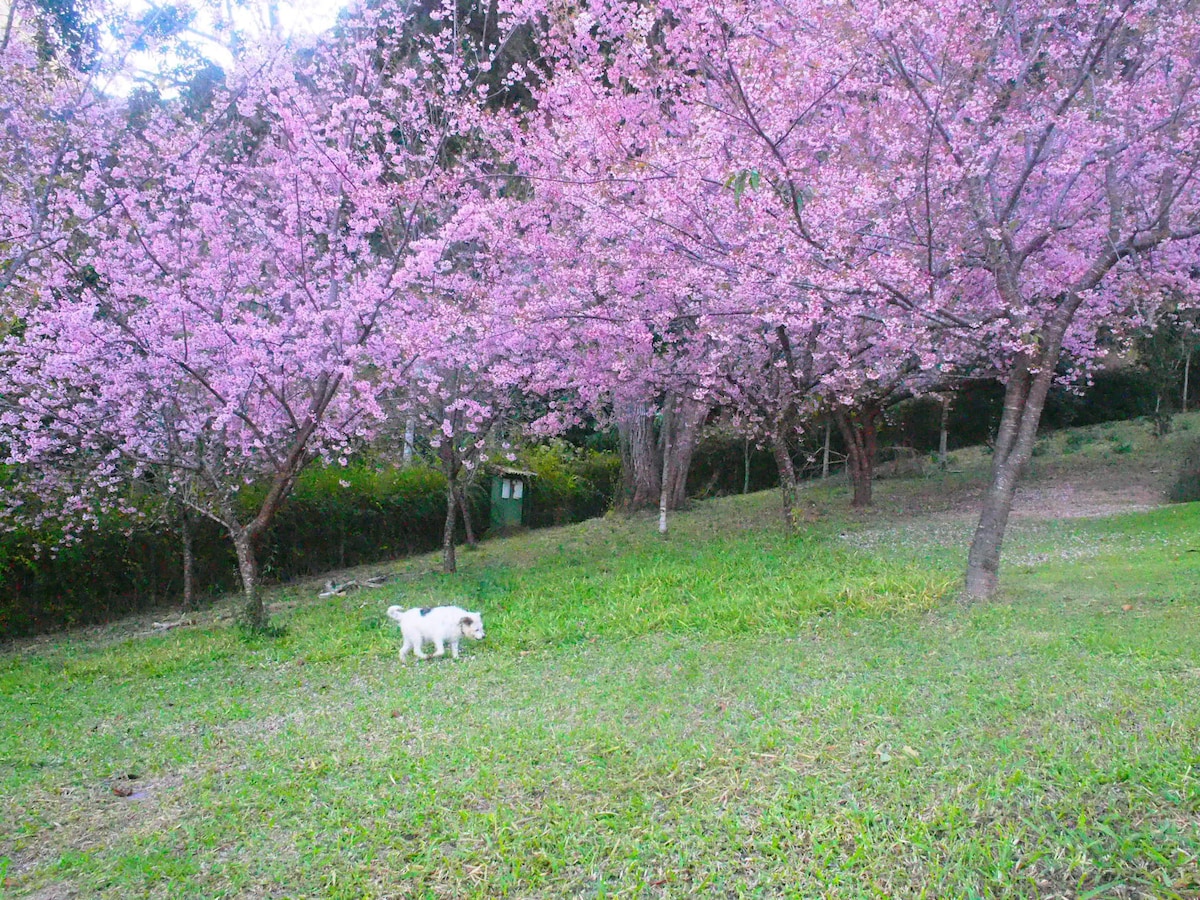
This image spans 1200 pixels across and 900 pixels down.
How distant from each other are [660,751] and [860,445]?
11381mm

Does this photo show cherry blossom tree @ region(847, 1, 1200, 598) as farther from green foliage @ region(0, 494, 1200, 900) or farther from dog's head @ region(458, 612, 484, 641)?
dog's head @ region(458, 612, 484, 641)

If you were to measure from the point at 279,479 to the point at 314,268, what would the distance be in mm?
2230

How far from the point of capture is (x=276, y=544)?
12227 mm

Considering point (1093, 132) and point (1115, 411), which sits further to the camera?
point (1115, 411)

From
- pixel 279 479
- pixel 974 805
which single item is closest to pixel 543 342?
pixel 279 479

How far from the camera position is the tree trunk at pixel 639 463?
15.7 m

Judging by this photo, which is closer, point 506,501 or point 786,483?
point 786,483

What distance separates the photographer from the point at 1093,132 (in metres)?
7.37

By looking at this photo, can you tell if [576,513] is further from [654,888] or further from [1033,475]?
[654,888]

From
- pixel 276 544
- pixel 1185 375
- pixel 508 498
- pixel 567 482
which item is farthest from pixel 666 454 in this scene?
pixel 1185 375

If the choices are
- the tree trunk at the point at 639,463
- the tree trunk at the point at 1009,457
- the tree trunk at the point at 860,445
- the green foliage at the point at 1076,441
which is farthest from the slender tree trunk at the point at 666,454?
the green foliage at the point at 1076,441

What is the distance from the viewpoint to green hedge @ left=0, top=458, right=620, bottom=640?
983cm

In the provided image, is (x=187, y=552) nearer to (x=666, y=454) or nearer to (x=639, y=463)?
(x=666, y=454)

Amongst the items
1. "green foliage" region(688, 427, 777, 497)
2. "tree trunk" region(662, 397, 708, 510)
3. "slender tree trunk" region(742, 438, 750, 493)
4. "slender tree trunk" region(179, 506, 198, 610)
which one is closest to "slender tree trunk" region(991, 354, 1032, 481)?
"tree trunk" region(662, 397, 708, 510)
